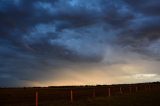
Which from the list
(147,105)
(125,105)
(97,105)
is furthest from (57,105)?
(147,105)

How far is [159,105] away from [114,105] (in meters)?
4.25

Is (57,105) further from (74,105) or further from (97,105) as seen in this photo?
(97,105)

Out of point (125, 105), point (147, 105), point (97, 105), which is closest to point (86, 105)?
point (97, 105)

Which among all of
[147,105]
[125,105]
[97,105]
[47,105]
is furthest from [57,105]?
[147,105]

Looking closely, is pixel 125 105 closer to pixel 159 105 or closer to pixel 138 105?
pixel 138 105

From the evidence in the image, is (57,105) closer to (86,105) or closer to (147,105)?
(86,105)

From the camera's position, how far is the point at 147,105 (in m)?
30.3

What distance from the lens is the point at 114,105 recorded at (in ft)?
99.7

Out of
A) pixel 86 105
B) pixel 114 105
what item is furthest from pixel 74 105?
pixel 114 105

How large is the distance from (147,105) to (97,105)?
4830 mm

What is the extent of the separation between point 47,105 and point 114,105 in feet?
21.7

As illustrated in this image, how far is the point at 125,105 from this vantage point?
1192 inches

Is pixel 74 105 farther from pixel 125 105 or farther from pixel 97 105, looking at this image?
pixel 125 105

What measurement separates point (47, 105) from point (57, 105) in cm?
116
